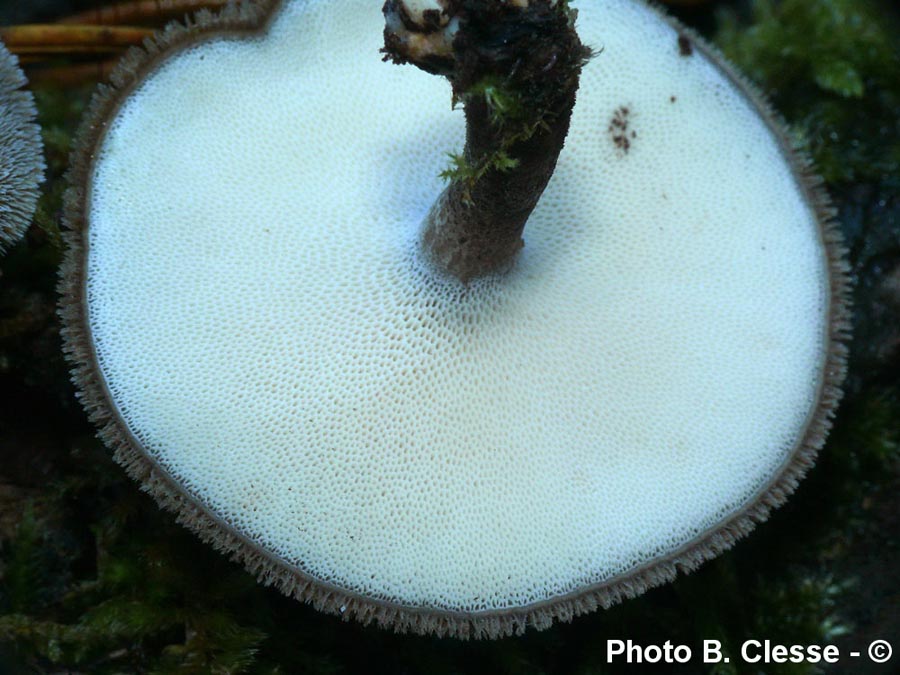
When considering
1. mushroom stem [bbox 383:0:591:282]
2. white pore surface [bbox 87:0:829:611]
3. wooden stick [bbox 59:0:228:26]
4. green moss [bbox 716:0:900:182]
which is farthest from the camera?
green moss [bbox 716:0:900:182]

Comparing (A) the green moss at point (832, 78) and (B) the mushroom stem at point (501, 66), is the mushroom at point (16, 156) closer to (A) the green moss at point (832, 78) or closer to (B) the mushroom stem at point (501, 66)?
(B) the mushroom stem at point (501, 66)

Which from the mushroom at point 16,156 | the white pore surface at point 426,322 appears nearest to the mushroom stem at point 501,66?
the white pore surface at point 426,322

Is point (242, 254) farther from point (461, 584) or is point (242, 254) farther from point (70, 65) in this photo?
point (70, 65)

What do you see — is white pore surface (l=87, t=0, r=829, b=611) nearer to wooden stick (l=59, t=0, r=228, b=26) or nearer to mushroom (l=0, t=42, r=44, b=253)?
mushroom (l=0, t=42, r=44, b=253)

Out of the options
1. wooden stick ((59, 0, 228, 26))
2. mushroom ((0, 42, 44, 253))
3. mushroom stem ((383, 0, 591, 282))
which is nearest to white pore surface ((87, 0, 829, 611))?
mushroom ((0, 42, 44, 253))

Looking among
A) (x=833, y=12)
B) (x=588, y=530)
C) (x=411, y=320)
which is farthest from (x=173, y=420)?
(x=833, y=12)

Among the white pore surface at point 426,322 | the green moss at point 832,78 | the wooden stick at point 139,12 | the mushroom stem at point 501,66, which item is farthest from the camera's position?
the green moss at point 832,78

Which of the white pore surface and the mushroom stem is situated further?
the white pore surface
